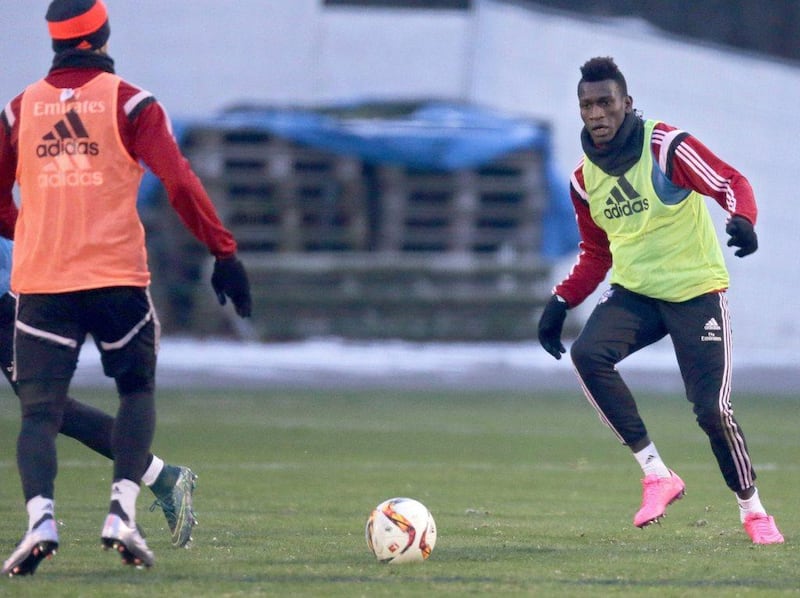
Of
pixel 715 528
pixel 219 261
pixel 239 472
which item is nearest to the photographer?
pixel 219 261

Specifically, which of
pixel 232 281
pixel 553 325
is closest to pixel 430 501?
pixel 553 325

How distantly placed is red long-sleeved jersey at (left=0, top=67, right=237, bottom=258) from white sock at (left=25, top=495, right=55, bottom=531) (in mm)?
1068

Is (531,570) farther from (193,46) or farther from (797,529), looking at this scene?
(193,46)

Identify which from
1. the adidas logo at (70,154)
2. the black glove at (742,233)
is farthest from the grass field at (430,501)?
the adidas logo at (70,154)

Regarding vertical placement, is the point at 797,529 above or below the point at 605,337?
below

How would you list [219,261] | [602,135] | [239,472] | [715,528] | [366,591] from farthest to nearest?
1. [239,472]
2. [715,528]
3. [602,135]
4. [219,261]
5. [366,591]

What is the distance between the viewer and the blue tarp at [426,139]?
62.4ft

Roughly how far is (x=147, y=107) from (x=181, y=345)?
13783mm

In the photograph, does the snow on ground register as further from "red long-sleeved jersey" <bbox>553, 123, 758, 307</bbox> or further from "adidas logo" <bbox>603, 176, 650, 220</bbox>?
"adidas logo" <bbox>603, 176, 650, 220</bbox>

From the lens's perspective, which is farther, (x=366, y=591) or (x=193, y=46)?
(x=193, y=46)

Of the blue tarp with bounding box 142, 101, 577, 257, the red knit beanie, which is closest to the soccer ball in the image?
the red knit beanie

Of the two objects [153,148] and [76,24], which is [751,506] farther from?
[76,24]

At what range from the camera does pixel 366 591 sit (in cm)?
498

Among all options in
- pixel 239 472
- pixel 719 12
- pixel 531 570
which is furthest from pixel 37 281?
pixel 719 12
